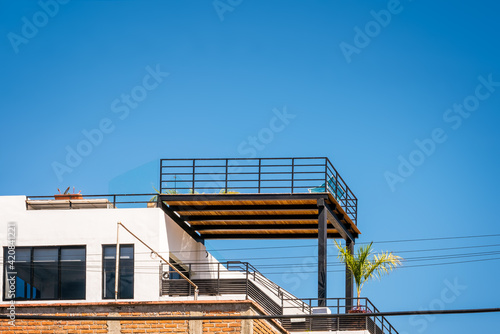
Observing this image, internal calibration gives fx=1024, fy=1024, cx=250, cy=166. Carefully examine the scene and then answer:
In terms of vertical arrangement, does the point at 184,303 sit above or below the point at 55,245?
below

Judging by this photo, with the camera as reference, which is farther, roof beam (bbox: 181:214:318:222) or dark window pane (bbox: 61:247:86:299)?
roof beam (bbox: 181:214:318:222)

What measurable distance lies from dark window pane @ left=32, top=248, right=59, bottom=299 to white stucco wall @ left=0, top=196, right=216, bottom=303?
0.31 m

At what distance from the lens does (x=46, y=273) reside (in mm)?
31859

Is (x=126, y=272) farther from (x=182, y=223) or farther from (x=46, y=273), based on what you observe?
(x=182, y=223)

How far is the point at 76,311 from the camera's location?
30609 millimetres

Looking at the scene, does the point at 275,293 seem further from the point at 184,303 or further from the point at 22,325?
the point at 22,325

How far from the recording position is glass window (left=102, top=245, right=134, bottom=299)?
31.4 m

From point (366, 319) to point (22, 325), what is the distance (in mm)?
10752

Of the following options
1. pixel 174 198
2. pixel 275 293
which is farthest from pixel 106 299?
pixel 275 293

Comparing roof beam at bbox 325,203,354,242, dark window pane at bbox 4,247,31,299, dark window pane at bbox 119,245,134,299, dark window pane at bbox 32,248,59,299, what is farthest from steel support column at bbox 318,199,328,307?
dark window pane at bbox 4,247,31,299

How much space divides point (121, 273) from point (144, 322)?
7.51ft

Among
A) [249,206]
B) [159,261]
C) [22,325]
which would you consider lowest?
[22,325]

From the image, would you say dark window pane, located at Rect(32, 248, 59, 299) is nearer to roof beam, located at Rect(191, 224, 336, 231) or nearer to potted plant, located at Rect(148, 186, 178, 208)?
potted plant, located at Rect(148, 186, 178, 208)

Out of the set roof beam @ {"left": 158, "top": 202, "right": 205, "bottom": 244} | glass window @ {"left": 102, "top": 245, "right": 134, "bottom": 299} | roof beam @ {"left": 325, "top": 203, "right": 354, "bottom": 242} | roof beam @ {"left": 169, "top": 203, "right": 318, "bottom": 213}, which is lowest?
glass window @ {"left": 102, "top": 245, "right": 134, "bottom": 299}
